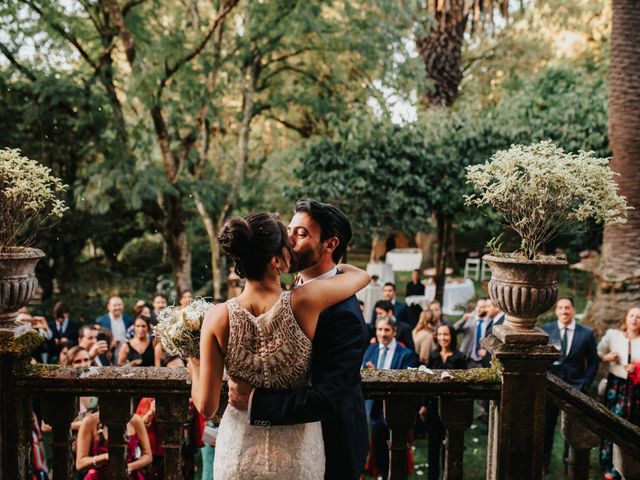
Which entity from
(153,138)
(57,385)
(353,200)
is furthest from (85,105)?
(57,385)

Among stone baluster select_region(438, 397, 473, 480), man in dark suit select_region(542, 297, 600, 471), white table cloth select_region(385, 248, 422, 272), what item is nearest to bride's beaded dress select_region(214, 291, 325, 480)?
stone baluster select_region(438, 397, 473, 480)

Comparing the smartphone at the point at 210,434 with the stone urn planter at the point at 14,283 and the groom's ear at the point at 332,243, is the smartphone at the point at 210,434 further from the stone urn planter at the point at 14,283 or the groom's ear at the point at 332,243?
the groom's ear at the point at 332,243

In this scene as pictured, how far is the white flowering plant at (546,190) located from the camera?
3.31 m

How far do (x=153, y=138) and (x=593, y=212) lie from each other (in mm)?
10919

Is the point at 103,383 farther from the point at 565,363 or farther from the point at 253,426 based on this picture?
the point at 565,363

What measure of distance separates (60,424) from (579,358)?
545cm

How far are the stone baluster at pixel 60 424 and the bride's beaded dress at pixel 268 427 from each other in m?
1.14

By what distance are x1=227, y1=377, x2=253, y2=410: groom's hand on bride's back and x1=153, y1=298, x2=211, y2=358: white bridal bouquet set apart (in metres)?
0.21

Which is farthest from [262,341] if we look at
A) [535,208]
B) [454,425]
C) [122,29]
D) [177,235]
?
[177,235]

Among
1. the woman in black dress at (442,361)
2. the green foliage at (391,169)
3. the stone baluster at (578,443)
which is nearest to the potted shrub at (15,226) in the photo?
the stone baluster at (578,443)

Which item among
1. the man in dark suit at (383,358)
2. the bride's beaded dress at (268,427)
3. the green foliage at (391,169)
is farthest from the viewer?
the green foliage at (391,169)

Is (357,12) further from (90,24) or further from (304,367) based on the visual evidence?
(304,367)

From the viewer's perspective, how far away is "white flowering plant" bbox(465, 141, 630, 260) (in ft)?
10.9

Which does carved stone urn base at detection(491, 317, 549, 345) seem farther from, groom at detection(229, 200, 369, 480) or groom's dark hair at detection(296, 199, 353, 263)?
groom's dark hair at detection(296, 199, 353, 263)
